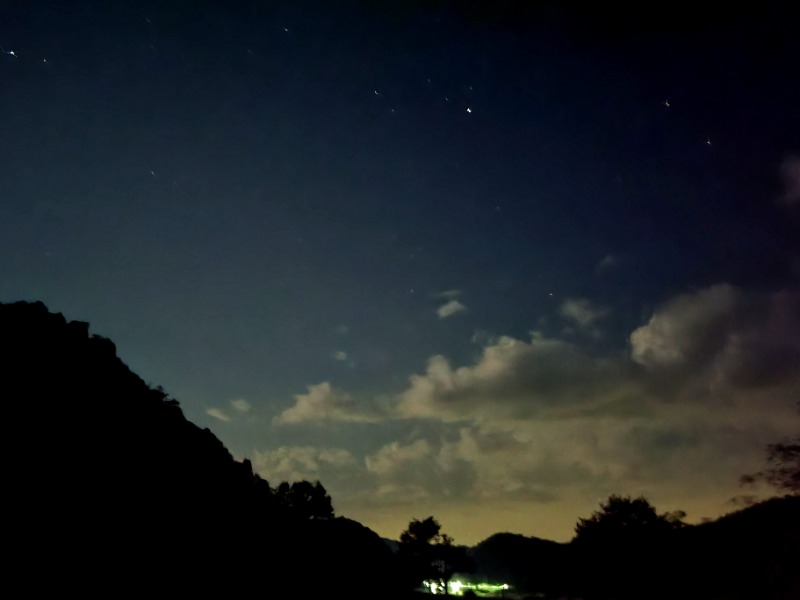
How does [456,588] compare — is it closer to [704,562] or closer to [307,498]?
[307,498]

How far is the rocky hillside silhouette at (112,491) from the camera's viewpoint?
27.9m

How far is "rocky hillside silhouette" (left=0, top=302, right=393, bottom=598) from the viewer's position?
2789 centimetres

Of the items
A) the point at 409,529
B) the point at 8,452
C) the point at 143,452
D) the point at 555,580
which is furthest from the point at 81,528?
the point at 409,529

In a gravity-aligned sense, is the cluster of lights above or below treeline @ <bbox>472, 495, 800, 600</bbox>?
below

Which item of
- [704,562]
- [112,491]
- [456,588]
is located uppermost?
[112,491]

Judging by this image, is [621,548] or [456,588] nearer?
[621,548]

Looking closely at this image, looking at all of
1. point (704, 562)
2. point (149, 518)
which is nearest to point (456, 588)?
point (704, 562)

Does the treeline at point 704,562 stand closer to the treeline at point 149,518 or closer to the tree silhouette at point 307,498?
the treeline at point 149,518

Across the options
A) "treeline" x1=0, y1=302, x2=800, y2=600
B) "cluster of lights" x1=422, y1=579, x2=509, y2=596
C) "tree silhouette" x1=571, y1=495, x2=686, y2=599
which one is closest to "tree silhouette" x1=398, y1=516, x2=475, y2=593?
"cluster of lights" x1=422, y1=579, x2=509, y2=596

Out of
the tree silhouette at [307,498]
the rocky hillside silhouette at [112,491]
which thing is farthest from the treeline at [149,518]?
the tree silhouette at [307,498]

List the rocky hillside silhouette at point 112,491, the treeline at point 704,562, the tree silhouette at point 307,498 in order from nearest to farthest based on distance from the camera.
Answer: the rocky hillside silhouette at point 112,491 → the treeline at point 704,562 → the tree silhouette at point 307,498

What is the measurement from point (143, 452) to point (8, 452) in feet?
30.7

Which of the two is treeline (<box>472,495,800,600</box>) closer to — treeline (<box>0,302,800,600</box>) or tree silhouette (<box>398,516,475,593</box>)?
treeline (<box>0,302,800,600</box>)

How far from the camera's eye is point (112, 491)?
106ft
